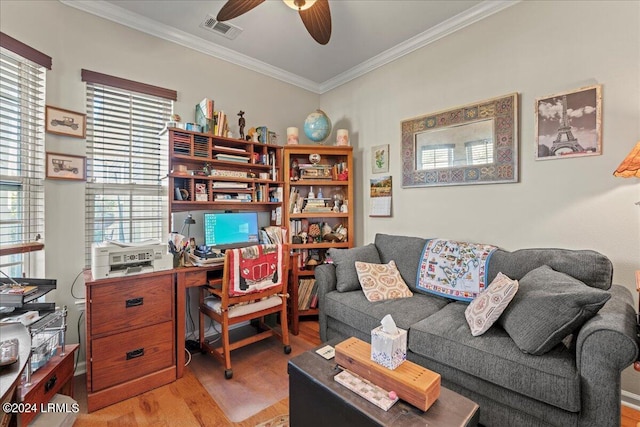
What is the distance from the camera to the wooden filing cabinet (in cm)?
168

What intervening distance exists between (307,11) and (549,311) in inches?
85.1

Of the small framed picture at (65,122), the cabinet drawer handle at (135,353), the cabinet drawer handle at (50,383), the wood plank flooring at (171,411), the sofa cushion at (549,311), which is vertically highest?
the small framed picture at (65,122)

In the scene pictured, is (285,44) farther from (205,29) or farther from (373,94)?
(373,94)

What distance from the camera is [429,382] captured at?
106cm

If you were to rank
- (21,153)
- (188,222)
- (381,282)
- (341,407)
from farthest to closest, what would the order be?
(188,222)
(381,282)
(21,153)
(341,407)

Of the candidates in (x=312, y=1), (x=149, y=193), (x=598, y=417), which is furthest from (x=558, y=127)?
(x=149, y=193)

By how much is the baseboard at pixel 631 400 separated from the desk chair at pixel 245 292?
7.16ft

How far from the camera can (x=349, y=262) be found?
2.44 metres

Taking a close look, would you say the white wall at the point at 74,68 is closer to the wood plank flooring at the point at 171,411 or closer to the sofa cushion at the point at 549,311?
the wood plank flooring at the point at 171,411

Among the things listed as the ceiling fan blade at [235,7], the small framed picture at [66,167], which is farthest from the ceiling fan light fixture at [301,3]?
the small framed picture at [66,167]

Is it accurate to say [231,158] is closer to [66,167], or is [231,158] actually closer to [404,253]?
[66,167]

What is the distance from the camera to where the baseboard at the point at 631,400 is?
1.63m

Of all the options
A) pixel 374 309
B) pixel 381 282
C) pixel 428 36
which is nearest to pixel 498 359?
pixel 374 309

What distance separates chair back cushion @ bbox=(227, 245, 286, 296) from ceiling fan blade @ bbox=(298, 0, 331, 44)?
1584 millimetres
